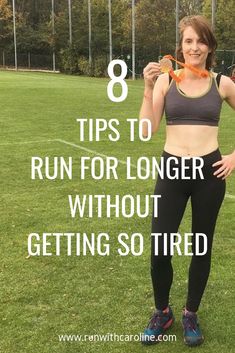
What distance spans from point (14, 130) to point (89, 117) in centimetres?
332

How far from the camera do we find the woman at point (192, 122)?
340cm

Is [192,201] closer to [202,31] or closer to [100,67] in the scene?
[202,31]

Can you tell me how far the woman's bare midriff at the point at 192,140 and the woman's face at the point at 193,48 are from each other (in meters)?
0.40

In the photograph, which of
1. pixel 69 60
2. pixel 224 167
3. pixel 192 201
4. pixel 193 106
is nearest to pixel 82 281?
pixel 192 201

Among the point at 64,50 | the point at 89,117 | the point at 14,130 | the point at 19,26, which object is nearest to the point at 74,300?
the point at 14,130

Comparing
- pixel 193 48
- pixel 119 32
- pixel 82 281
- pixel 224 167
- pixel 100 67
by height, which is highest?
pixel 193 48

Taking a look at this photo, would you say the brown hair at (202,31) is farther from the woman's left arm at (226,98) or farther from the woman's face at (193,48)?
the woman's left arm at (226,98)

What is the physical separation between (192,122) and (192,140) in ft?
0.37

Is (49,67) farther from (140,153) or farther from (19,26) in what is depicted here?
(140,153)

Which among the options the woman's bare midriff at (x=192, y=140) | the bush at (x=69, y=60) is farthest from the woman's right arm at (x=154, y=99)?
the bush at (x=69, y=60)

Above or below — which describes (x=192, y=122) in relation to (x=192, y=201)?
above

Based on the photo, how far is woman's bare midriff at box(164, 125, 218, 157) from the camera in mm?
3449

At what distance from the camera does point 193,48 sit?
11.1 ft

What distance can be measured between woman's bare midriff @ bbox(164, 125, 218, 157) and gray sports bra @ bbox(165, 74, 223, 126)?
4cm
